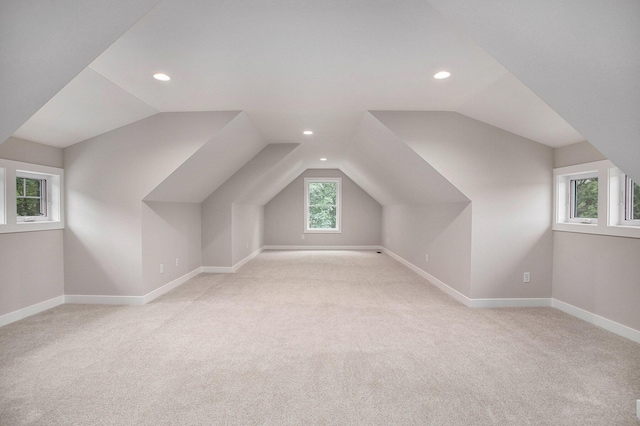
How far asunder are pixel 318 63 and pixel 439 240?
344 centimetres

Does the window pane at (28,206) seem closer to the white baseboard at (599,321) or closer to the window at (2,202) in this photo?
the window at (2,202)

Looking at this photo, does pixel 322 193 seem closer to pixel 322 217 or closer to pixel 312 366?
pixel 322 217

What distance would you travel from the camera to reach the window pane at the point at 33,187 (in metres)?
3.83

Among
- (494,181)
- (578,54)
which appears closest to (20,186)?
(578,54)

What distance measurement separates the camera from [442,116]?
400 cm

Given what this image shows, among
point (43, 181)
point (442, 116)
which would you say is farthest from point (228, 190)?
point (442, 116)

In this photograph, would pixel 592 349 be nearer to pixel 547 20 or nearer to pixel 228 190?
pixel 547 20

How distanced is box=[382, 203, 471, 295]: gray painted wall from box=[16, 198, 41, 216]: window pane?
528 centimetres

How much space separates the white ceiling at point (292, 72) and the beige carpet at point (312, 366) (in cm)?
217

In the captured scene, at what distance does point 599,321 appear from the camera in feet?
11.0

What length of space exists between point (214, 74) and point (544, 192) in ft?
13.1

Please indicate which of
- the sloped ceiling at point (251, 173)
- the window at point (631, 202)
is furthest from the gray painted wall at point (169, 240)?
the window at point (631, 202)

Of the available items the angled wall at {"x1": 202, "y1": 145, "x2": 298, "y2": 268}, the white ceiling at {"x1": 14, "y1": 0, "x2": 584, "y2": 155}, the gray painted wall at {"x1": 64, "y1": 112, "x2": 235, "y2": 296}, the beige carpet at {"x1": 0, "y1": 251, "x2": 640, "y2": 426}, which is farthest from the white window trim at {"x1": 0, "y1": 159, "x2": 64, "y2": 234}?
the angled wall at {"x1": 202, "y1": 145, "x2": 298, "y2": 268}

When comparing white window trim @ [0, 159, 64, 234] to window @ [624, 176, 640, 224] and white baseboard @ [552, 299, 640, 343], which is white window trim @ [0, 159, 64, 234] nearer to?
white baseboard @ [552, 299, 640, 343]
